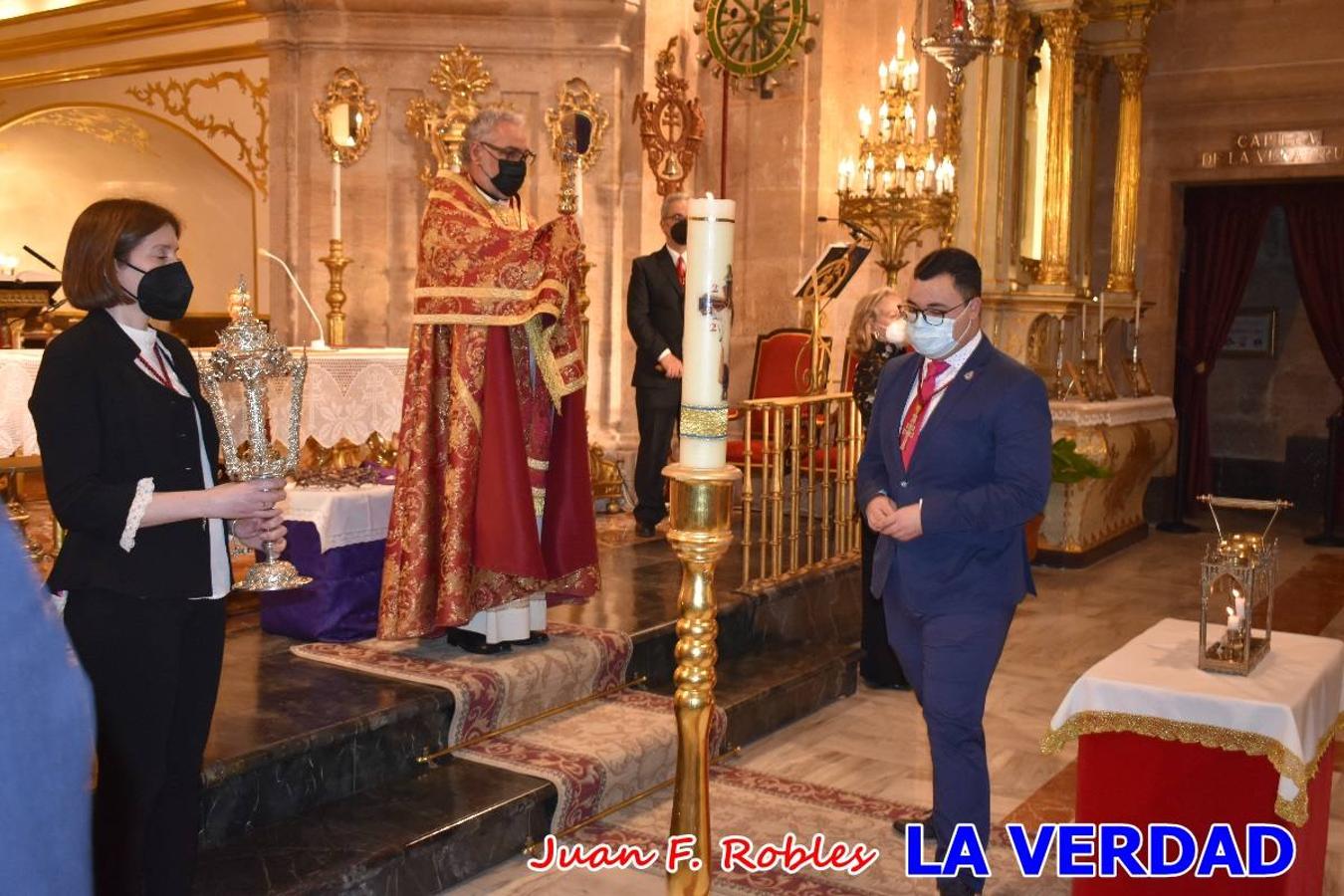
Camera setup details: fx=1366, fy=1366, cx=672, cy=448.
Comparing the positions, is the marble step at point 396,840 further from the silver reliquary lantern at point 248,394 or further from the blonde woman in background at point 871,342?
the blonde woman in background at point 871,342

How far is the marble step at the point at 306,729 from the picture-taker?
3.57 m

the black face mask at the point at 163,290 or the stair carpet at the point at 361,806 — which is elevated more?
the black face mask at the point at 163,290

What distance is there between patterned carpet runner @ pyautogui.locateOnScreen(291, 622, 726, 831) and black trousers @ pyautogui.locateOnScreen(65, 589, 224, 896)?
1.51 m

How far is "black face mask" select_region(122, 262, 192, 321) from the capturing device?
8.36ft

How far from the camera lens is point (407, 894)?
11.5 ft

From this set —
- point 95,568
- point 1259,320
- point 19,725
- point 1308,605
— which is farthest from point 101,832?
point 1259,320

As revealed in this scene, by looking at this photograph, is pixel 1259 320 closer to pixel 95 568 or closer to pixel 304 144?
pixel 304 144

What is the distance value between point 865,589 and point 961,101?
4.54 meters

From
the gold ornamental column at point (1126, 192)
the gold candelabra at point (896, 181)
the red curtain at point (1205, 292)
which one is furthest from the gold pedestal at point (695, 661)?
the red curtain at point (1205, 292)

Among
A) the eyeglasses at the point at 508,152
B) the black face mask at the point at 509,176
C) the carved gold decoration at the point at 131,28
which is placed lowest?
the black face mask at the point at 509,176

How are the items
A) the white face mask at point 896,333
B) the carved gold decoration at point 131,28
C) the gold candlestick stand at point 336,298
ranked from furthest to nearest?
the carved gold decoration at point 131,28 < the gold candlestick stand at point 336,298 < the white face mask at point 896,333

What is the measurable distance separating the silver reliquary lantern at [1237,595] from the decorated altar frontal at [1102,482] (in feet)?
16.1

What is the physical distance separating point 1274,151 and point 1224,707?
338 inches

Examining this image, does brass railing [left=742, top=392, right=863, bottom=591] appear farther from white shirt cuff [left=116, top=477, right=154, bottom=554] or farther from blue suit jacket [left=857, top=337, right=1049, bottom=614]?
white shirt cuff [left=116, top=477, right=154, bottom=554]
